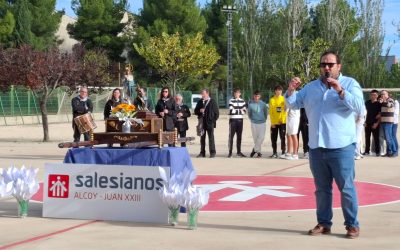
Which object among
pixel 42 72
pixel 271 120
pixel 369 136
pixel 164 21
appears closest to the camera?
pixel 271 120

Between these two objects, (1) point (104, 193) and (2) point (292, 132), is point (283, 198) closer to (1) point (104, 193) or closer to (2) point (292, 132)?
(1) point (104, 193)

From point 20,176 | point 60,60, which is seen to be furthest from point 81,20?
point 20,176

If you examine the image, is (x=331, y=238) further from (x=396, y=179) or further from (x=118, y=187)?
(x=396, y=179)

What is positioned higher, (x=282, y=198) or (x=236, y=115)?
(x=236, y=115)

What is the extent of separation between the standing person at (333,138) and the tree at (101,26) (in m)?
61.2

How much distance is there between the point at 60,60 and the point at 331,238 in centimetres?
2002

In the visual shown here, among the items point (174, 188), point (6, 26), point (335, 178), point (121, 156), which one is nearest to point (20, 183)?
point (121, 156)

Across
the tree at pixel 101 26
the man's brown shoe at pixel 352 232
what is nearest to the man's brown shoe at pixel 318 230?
the man's brown shoe at pixel 352 232

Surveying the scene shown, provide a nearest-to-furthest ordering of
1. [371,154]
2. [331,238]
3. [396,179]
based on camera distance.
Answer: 1. [331,238]
2. [396,179]
3. [371,154]

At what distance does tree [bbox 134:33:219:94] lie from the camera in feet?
198

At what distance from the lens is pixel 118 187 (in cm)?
919

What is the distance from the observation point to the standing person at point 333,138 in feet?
26.1

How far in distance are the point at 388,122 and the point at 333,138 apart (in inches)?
475

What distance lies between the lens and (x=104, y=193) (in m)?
9.21
